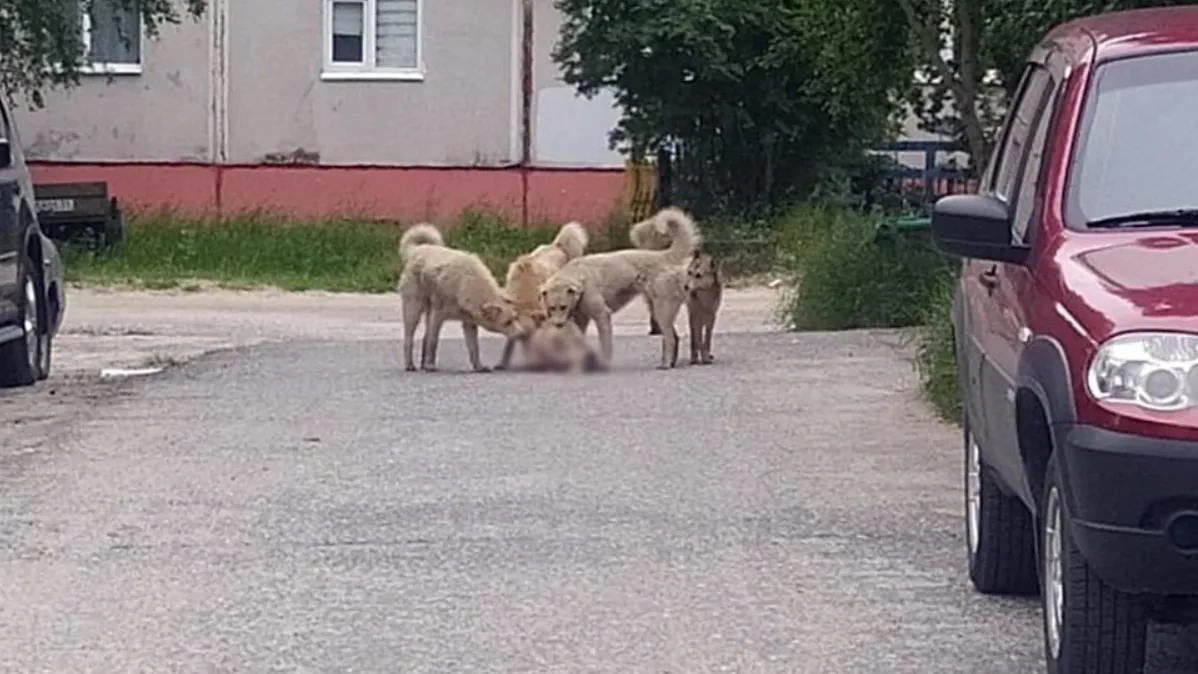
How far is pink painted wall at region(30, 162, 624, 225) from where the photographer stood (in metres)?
33.0

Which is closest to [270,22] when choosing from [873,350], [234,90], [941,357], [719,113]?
[234,90]

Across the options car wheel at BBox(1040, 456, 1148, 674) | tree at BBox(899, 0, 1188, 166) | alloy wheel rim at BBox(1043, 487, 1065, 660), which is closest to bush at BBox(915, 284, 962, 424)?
tree at BBox(899, 0, 1188, 166)

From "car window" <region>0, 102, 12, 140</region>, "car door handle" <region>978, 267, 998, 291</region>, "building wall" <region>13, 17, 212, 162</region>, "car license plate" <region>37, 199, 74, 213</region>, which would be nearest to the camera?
"car door handle" <region>978, 267, 998, 291</region>

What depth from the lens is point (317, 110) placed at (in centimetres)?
3366

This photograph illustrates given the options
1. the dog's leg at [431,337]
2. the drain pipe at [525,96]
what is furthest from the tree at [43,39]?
the dog's leg at [431,337]

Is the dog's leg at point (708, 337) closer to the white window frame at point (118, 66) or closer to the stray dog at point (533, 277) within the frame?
the stray dog at point (533, 277)

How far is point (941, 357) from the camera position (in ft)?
44.7

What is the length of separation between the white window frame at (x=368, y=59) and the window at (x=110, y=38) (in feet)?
8.05

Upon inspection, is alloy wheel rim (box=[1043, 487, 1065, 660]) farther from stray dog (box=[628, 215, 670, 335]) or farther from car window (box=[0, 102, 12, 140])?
stray dog (box=[628, 215, 670, 335])

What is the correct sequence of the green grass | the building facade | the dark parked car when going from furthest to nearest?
the building facade, the green grass, the dark parked car

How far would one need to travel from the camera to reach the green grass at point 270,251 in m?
28.7

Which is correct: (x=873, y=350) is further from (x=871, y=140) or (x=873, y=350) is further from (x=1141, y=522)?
(x=871, y=140)

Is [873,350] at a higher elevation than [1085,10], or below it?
below

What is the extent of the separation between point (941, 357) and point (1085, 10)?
7.75ft
